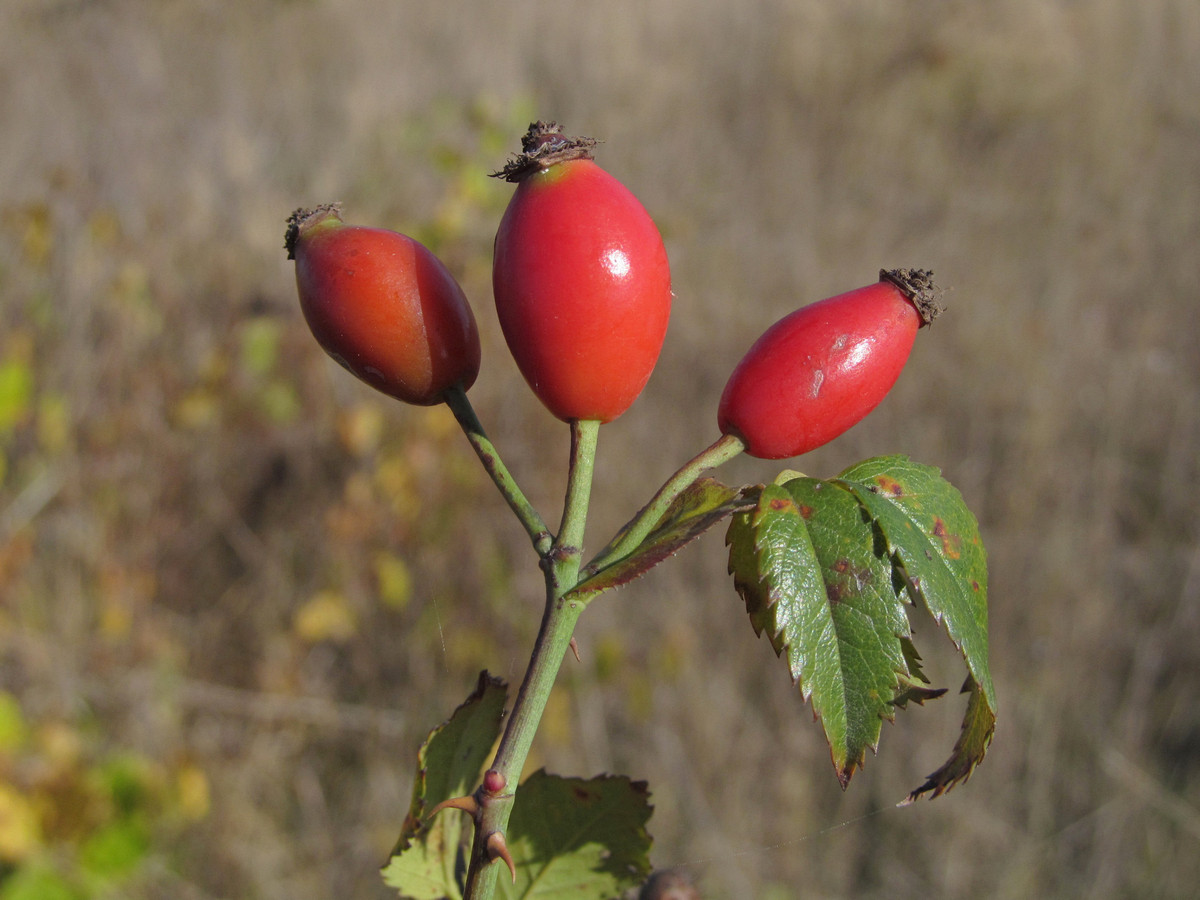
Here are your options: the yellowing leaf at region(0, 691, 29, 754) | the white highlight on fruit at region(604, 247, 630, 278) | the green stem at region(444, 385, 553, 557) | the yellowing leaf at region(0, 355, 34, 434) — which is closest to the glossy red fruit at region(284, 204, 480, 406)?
the green stem at region(444, 385, 553, 557)

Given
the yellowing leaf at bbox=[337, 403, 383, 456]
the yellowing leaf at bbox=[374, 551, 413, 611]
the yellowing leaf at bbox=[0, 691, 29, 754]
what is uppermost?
the yellowing leaf at bbox=[337, 403, 383, 456]

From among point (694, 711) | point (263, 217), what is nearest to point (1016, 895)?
point (694, 711)

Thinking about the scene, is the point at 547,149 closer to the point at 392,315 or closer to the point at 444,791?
the point at 392,315

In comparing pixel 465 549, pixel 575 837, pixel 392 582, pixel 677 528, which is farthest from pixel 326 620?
pixel 677 528

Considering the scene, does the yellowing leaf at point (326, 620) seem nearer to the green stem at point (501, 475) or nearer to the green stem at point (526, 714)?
the green stem at point (501, 475)

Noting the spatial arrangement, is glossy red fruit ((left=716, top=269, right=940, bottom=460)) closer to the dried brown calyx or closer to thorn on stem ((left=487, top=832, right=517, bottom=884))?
the dried brown calyx

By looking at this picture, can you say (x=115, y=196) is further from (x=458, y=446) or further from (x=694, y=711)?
(x=694, y=711)
